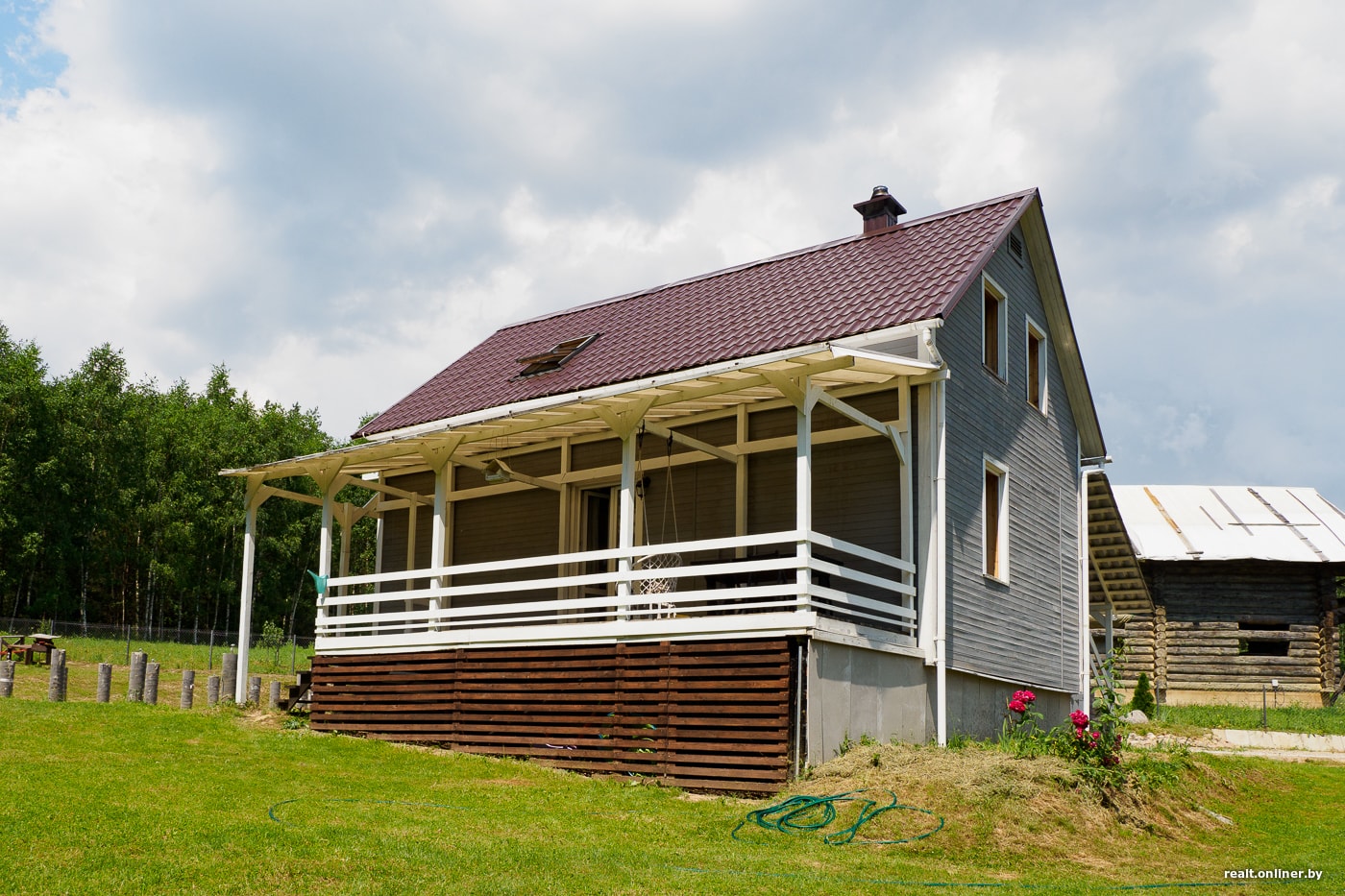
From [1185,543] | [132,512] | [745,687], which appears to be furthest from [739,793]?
[132,512]

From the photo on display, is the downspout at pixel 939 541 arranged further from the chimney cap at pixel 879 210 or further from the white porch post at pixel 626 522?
the chimney cap at pixel 879 210

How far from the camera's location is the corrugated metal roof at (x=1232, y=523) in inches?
1101

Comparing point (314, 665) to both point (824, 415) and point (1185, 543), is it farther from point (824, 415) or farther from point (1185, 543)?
point (1185, 543)

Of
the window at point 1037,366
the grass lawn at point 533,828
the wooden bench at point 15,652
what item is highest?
the window at point 1037,366

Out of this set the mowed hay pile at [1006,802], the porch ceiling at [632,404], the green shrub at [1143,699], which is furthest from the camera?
the green shrub at [1143,699]

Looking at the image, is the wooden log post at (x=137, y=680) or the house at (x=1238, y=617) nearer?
the wooden log post at (x=137, y=680)

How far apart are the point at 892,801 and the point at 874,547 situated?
4.33m

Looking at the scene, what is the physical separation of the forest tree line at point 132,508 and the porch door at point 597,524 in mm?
25371

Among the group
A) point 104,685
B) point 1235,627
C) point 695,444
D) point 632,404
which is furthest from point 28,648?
point 1235,627

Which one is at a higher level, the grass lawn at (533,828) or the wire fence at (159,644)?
the wire fence at (159,644)

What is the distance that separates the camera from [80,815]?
8.58 metres

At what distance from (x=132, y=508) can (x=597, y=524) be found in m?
33.6

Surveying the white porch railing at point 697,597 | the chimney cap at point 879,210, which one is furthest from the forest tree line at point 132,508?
the chimney cap at point 879,210

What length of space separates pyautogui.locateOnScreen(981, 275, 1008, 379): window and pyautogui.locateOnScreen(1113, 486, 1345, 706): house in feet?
44.3
